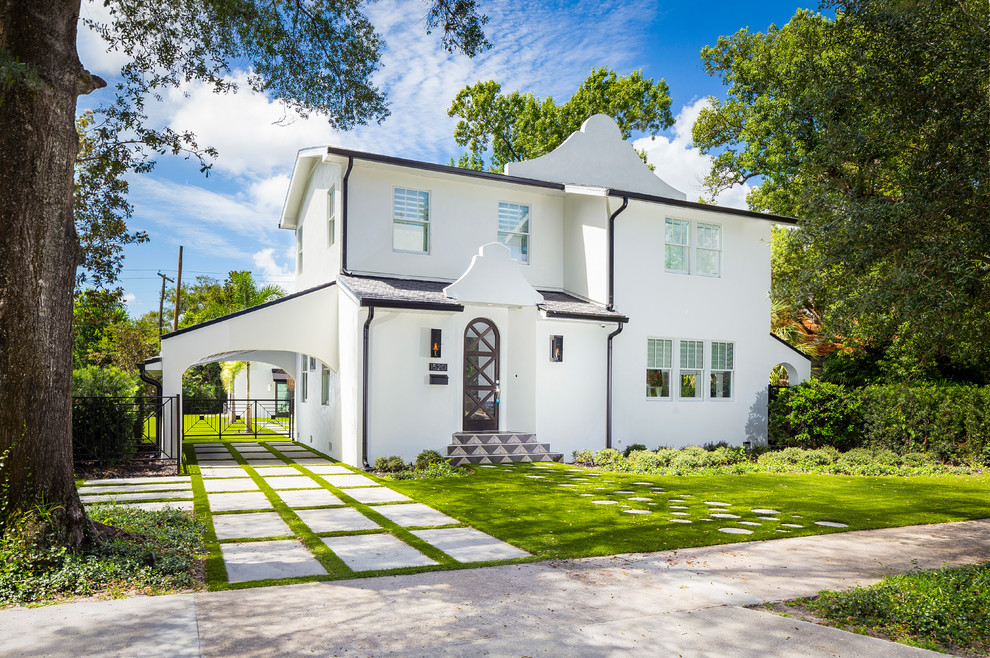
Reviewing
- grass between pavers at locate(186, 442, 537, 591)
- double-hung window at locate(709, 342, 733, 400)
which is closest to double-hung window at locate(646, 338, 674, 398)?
double-hung window at locate(709, 342, 733, 400)

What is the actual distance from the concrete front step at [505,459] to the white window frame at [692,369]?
155 inches

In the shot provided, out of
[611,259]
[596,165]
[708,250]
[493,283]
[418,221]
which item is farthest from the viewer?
[596,165]

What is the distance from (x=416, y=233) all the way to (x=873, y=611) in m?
12.2

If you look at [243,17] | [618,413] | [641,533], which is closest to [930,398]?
[618,413]

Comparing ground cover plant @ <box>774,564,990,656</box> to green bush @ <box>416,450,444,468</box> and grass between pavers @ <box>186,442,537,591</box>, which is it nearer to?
grass between pavers @ <box>186,442,537,591</box>

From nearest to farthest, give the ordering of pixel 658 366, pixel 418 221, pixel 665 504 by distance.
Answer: pixel 665 504 < pixel 418 221 < pixel 658 366

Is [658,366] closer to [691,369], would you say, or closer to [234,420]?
[691,369]

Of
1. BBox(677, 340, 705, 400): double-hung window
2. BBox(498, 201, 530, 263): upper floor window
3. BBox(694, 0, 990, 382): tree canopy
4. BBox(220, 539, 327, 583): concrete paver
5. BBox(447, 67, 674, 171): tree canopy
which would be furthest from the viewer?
BBox(447, 67, 674, 171): tree canopy

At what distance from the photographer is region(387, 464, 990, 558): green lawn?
7.37 metres

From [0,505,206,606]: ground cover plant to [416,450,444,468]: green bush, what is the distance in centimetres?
667

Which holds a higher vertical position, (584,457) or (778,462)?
(584,457)

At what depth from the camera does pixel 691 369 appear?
17.0 m

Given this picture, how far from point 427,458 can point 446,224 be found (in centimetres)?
555

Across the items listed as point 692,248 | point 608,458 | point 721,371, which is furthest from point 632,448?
point 692,248
